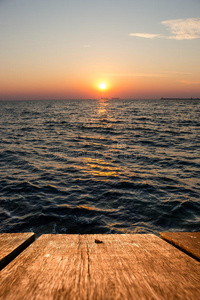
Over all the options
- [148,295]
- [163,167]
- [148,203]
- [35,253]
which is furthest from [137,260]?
[163,167]

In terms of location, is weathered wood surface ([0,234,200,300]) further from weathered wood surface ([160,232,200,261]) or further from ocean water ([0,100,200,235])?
ocean water ([0,100,200,235])

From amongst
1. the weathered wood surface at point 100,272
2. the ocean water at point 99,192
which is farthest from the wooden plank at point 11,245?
the ocean water at point 99,192

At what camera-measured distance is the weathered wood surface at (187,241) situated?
1.31 meters

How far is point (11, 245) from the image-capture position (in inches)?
52.3

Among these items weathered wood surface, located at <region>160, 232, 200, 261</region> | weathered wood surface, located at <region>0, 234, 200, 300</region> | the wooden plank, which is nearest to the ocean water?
weathered wood surface, located at <region>160, 232, 200, 261</region>

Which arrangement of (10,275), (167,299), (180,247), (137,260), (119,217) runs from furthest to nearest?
1. (119,217)
2. (180,247)
3. (137,260)
4. (10,275)
5. (167,299)

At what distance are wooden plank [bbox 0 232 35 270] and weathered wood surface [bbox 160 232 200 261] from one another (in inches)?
43.6

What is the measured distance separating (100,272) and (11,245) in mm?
681

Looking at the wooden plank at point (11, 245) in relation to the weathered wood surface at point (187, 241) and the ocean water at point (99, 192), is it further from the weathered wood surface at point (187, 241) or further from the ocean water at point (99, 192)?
the ocean water at point (99, 192)

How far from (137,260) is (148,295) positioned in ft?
1.00

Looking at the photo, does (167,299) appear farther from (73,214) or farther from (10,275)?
(73,214)

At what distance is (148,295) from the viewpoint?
881 millimetres

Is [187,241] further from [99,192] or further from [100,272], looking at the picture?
[99,192]

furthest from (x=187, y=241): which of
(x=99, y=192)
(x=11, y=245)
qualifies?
(x=99, y=192)
